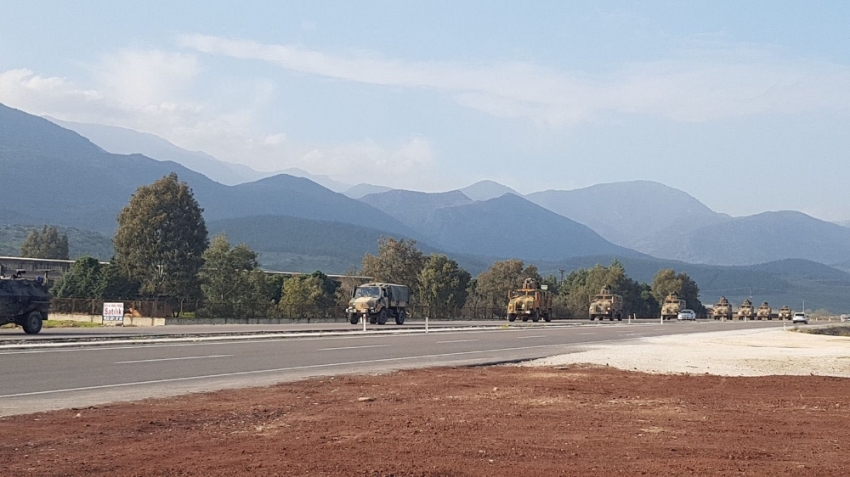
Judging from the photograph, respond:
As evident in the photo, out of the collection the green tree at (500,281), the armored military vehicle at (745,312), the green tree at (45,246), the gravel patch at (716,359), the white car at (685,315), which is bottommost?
the gravel patch at (716,359)

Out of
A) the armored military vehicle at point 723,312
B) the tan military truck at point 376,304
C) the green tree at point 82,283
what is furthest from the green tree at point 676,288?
the tan military truck at point 376,304

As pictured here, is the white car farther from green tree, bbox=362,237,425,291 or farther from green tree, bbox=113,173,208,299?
green tree, bbox=113,173,208,299

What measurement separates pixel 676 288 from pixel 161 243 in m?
91.1

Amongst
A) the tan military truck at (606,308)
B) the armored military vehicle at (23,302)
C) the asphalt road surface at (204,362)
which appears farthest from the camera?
the tan military truck at (606,308)

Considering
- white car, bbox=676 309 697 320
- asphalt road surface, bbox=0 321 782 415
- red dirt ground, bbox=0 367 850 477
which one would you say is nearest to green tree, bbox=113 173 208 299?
asphalt road surface, bbox=0 321 782 415

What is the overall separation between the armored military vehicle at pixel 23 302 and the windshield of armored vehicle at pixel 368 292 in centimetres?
1976

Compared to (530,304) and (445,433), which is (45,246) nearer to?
(530,304)

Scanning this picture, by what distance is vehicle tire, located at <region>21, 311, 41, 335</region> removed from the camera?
34.2 m

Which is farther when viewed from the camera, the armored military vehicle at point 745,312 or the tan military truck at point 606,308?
the armored military vehicle at point 745,312

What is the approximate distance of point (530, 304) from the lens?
66.4 metres

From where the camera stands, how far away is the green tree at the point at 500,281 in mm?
107338

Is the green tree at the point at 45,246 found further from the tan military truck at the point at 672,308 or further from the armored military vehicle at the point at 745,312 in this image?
the armored military vehicle at the point at 745,312

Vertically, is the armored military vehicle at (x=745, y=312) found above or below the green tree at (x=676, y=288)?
below

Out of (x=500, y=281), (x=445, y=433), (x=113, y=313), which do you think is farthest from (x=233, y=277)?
(x=445, y=433)
